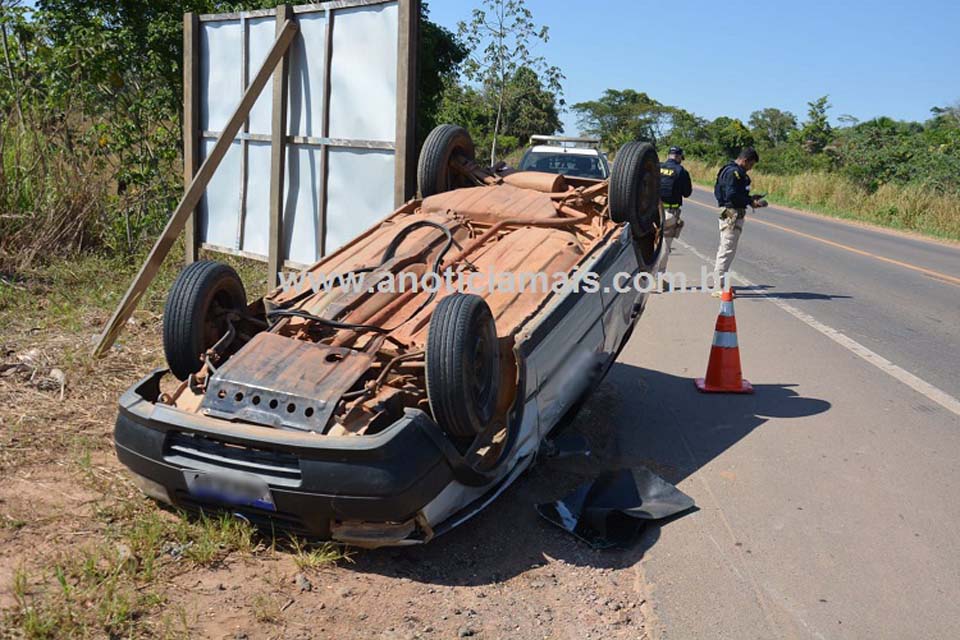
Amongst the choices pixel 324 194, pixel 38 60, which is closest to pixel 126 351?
pixel 324 194

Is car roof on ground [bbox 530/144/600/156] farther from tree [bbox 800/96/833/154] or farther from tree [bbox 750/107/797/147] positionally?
tree [bbox 750/107/797/147]

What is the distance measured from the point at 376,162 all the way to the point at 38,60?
6152 millimetres

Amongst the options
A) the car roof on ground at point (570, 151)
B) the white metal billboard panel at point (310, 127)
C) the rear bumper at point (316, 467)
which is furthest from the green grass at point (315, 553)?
the car roof on ground at point (570, 151)

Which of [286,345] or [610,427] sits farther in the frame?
[610,427]

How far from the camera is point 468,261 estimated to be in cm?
520

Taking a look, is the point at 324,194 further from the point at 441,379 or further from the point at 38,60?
the point at 38,60

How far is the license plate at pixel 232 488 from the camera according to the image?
3.73 metres

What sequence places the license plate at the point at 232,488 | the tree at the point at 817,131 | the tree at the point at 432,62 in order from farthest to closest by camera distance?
the tree at the point at 817,131 → the tree at the point at 432,62 → the license plate at the point at 232,488

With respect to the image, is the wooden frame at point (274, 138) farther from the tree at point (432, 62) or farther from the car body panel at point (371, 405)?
the tree at point (432, 62)

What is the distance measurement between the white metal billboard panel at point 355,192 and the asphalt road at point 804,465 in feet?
7.99

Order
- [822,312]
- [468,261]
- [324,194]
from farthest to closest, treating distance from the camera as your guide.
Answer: [822,312] < [324,194] < [468,261]

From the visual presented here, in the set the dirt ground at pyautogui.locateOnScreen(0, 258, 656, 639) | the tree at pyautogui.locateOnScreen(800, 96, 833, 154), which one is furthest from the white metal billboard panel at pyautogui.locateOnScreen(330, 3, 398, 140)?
the tree at pyautogui.locateOnScreen(800, 96, 833, 154)

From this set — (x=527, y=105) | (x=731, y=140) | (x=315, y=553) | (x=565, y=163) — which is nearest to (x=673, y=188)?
(x=565, y=163)

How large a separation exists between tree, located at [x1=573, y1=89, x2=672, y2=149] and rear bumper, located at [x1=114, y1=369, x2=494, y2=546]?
2759 inches
